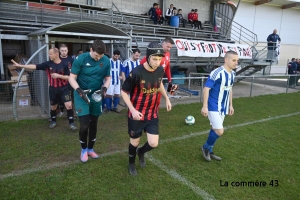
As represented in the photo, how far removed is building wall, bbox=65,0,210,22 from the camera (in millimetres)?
13555

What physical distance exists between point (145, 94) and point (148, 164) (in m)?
1.33

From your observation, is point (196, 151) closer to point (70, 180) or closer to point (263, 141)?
point (263, 141)

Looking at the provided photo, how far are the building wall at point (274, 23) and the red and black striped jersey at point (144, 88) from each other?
20.4m

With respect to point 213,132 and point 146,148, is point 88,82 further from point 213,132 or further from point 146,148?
point 213,132

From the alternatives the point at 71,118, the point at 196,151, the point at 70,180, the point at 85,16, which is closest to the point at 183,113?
the point at 196,151

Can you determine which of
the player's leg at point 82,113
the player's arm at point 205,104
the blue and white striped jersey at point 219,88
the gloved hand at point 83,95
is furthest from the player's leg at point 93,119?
the blue and white striped jersey at point 219,88

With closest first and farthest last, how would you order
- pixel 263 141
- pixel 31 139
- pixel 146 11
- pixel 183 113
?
pixel 31 139
pixel 263 141
pixel 183 113
pixel 146 11

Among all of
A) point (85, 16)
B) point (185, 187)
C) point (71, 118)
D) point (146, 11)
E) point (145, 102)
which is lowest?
point (185, 187)

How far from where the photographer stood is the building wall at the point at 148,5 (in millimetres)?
13555

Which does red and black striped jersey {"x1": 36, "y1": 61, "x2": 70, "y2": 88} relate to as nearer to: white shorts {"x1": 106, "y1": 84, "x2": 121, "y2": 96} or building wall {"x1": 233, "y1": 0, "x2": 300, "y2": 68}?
white shorts {"x1": 106, "y1": 84, "x2": 121, "y2": 96}

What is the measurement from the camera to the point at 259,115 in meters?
7.43

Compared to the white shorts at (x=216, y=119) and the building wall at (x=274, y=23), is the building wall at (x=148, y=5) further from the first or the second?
the white shorts at (x=216, y=119)

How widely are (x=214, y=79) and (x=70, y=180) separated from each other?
2670 mm

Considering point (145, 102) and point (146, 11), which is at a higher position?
point (146, 11)
